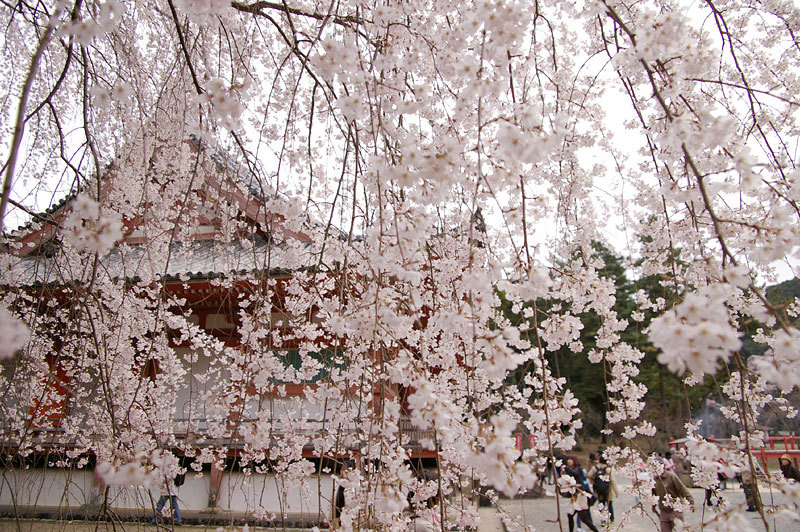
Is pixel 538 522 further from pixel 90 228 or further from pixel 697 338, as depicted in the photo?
pixel 90 228

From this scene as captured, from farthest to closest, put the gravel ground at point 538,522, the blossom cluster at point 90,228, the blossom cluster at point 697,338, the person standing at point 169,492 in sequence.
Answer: the gravel ground at point 538,522, the person standing at point 169,492, the blossom cluster at point 90,228, the blossom cluster at point 697,338

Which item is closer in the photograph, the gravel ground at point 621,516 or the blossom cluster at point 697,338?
the blossom cluster at point 697,338

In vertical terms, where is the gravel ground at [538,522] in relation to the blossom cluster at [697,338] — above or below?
below

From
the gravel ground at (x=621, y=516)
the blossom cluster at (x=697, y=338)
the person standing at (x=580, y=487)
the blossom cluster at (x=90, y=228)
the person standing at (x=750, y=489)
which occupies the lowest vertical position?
the gravel ground at (x=621, y=516)

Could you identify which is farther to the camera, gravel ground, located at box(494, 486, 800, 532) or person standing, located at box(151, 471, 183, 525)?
gravel ground, located at box(494, 486, 800, 532)

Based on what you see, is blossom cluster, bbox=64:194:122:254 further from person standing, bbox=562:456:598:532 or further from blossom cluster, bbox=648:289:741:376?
person standing, bbox=562:456:598:532

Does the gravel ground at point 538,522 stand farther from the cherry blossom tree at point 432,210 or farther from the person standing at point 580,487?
the cherry blossom tree at point 432,210

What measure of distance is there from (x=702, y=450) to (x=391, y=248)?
1.17 meters

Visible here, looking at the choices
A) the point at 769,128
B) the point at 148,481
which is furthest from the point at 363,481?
the point at 769,128

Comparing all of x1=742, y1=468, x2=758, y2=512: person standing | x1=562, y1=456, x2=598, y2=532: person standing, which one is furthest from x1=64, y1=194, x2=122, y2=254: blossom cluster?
x1=562, y1=456, x2=598, y2=532: person standing

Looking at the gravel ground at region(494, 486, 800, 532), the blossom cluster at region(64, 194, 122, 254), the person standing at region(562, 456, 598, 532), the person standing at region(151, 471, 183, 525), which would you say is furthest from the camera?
the gravel ground at region(494, 486, 800, 532)

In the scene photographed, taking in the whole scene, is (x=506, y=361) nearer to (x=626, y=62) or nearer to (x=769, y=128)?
(x=626, y=62)

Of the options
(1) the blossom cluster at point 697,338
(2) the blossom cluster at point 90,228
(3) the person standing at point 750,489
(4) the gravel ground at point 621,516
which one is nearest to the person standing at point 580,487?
(4) the gravel ground at point 621,516

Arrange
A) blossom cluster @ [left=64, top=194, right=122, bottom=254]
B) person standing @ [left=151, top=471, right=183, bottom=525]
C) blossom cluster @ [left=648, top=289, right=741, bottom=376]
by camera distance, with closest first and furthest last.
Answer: blossom cluster @ [left=648, top=289, right=741, bottom=376], blossom cluster @ [left=64, top=194, right=122, bottom=254], person standing @ [left=151, top=471, right=183, bottom=525]
